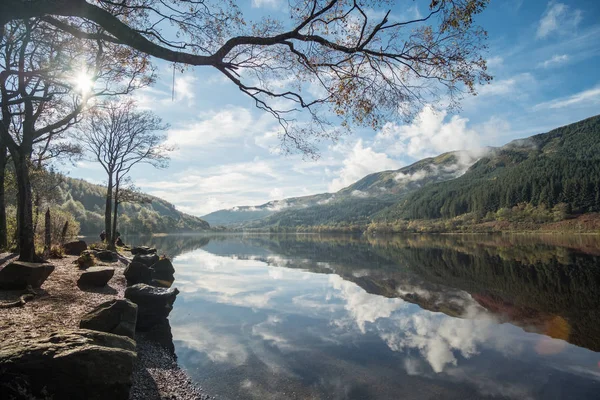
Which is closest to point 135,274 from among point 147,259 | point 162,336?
point 147,259

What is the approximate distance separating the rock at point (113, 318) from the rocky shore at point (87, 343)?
22 millimetres

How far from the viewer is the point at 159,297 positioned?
41.9 ft

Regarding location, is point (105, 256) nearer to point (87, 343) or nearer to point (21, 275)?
point (21, 275)

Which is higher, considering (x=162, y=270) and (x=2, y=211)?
(x=2, y=211)

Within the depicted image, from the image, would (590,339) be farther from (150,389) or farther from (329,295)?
(150,389)

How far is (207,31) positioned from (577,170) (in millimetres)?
206130

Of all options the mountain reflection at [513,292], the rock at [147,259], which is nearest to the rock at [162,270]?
the rock at [147,259]

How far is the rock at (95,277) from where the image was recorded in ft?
43.7

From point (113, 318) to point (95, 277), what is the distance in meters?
6.98

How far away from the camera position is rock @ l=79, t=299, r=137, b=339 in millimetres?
7750

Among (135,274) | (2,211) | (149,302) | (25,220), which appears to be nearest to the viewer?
(149,302)

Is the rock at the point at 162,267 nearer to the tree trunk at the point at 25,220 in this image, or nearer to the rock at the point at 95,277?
the rock at the point at 95,277

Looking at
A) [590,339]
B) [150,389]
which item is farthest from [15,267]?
[590,339]

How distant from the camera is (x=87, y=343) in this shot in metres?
5.23
